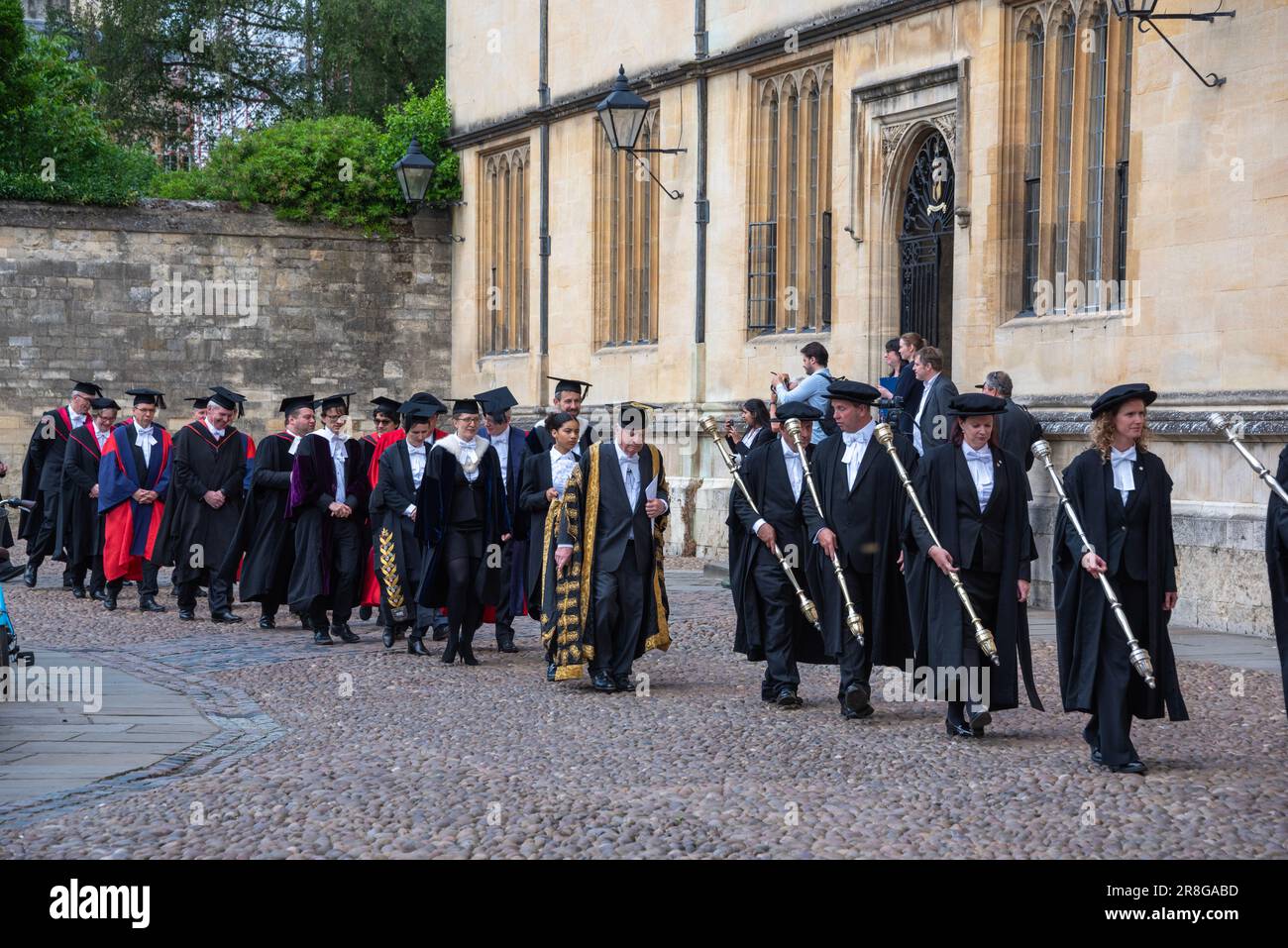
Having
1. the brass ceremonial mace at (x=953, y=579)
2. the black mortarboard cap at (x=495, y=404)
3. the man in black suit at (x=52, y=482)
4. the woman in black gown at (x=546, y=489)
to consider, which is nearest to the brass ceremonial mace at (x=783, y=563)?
the brass ceremonial mace at (x=953, y=579)

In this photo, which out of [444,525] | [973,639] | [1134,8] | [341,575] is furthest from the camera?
[1134,8]

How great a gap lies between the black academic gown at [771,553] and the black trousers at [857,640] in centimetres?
23

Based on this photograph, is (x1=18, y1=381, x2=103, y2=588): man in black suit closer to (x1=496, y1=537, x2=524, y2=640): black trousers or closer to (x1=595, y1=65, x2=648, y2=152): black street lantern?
(x1=595, y1=65, x2=648, y2=152): black street lantern

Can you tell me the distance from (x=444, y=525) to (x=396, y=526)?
3.72ft

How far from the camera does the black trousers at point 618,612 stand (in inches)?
424

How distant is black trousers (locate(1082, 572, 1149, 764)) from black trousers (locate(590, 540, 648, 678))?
3.17 m

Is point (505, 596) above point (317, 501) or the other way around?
the other way around

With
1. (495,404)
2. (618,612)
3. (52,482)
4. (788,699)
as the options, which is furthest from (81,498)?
(788,699)

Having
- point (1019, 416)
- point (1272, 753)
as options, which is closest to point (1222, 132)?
point (1019, 416)

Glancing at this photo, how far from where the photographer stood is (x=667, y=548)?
20.8m

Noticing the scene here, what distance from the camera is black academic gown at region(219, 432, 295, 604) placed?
46.3 ft

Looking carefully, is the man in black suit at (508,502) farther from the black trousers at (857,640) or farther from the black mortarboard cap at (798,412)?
the black trousers at (857,640)

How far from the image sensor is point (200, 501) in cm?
1526

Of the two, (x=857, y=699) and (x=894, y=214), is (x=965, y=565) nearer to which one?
(x=857, y=699)
